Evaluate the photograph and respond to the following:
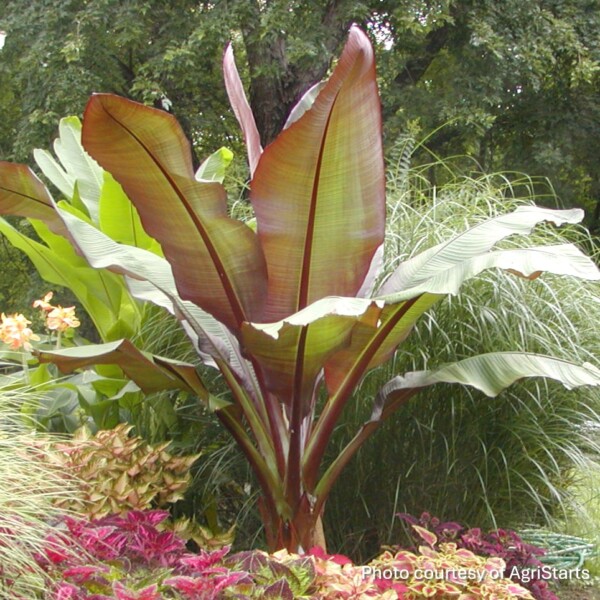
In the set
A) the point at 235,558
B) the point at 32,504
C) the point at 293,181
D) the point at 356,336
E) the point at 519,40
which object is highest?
the point at 519,40

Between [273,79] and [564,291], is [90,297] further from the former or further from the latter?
[273,79]

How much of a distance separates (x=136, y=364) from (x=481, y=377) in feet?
3.98

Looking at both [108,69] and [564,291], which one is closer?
[564,291]

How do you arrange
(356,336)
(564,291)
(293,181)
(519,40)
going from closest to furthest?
(293,181) → (356,336) → (564,291) → (519,40)

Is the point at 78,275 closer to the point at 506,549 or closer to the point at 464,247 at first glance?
the point at 464,247

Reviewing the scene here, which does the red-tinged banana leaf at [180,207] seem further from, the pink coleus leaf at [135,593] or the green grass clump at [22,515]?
the pink coleus leaf at [135,593]

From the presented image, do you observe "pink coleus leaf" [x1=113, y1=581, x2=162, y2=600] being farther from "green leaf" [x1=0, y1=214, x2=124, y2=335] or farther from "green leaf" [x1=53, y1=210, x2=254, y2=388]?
"green leaf" [x1=0, y1=214, x2=124, y2=335]

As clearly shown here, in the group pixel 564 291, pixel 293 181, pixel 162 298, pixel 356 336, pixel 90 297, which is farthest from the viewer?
pixel 90 297

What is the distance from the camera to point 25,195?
2973 mm

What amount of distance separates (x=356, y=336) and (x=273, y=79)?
8.44m

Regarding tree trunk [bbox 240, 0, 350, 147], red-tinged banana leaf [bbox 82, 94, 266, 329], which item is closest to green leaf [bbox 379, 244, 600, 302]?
red-tinged banana leaf [bbox 82, 94, 266, 329]

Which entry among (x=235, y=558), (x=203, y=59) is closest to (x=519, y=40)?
(x=203, y=59)

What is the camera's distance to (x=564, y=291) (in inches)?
159

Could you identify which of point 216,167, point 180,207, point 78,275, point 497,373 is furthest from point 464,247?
point 78,275
